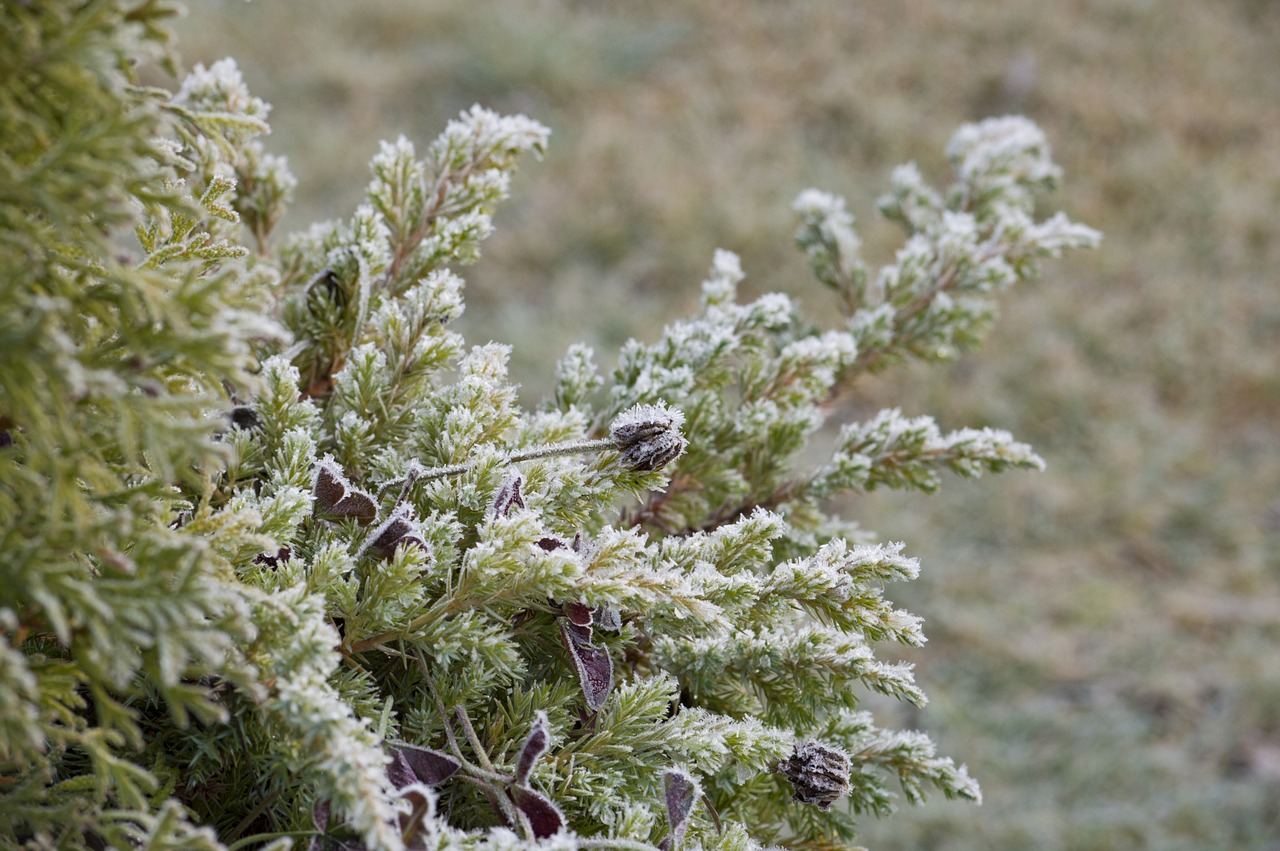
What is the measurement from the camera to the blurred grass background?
2982 millimetres

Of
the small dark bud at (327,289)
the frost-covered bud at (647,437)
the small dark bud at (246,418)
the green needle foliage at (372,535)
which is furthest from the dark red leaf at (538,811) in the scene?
the small dark bud at (327,289)

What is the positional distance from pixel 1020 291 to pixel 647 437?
397 cm

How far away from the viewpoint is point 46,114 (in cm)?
54

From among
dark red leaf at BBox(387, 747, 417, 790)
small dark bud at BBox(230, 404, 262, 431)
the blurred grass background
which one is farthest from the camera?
the blurred grass background

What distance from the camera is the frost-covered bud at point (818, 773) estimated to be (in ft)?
2.38

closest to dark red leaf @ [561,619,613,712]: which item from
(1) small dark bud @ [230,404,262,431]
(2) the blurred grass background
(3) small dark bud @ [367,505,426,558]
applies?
(3) small dark bud @ [367,505,426,558]

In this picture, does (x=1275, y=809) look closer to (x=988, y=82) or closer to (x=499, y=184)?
Answer: (x=499, y=184)

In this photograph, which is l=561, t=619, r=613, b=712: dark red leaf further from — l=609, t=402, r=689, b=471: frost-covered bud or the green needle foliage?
l=609, t=402, r=689, b=471: frost-covered bud

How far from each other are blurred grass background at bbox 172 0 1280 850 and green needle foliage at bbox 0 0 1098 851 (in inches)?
84.2

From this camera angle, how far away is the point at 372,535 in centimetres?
71

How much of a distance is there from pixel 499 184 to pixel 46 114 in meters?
0.47

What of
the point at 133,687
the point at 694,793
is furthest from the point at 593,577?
the point at 133,687

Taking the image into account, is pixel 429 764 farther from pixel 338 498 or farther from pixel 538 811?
pixel 338 498

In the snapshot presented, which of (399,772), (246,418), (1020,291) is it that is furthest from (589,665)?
(1020,291)
